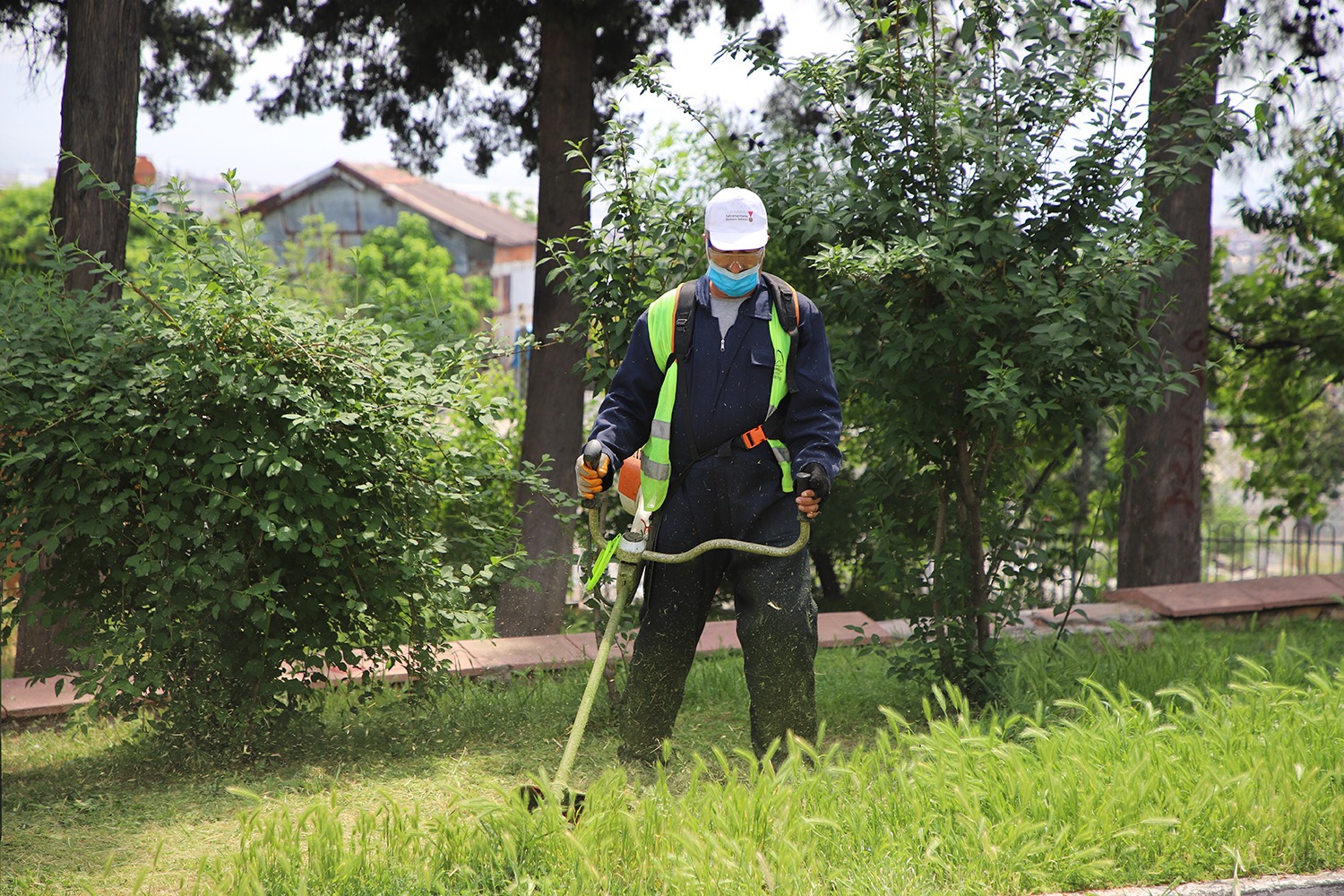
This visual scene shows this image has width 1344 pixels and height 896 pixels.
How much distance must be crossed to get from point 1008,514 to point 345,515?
296 centimetres

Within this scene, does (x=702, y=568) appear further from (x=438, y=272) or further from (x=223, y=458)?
(x=438, y=272)

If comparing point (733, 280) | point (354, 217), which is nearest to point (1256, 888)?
point (733, 280)

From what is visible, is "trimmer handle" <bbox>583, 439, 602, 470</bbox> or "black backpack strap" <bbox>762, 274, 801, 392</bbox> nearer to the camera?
"trimmer handle" <bbox>583, 439, 602, 470</bbox>

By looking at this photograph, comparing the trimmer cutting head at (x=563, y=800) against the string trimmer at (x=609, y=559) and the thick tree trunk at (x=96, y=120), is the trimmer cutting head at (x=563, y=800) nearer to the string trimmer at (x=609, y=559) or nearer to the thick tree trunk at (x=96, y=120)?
the string trimmer at (x=609, y=559)

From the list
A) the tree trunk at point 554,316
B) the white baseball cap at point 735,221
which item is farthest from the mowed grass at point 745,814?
the tree trunk at point 554,316

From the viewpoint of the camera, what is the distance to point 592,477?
3836mm

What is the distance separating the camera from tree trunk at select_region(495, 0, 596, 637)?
8039 millimetres

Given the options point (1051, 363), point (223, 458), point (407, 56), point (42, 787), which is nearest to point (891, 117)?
point (1051, 363)

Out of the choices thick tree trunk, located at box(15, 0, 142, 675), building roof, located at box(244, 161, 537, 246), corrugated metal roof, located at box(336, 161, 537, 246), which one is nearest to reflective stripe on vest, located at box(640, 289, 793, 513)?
thick tree trunk, located at box(15, 0, 142, 675)

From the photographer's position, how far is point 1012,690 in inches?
201

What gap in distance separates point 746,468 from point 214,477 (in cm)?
200

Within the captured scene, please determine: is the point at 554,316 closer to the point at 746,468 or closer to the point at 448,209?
the point at 746,468

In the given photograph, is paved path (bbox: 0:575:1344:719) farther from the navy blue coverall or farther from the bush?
the navy blue coverall

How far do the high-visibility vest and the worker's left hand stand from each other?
0.20 metres
